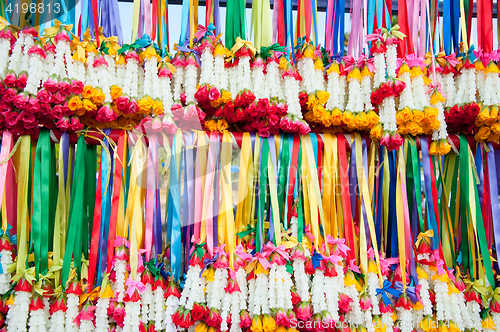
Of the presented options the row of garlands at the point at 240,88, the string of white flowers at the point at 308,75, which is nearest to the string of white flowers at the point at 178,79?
the row of garlands at the point at 240,88

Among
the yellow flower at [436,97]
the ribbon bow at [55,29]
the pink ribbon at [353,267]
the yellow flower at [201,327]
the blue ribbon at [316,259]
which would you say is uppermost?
the ribbon bow at [55,29]

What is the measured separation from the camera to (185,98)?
820mm

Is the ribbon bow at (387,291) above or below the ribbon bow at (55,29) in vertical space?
below

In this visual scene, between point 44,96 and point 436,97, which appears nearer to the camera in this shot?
point 44,96

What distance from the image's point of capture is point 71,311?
2.51 ft

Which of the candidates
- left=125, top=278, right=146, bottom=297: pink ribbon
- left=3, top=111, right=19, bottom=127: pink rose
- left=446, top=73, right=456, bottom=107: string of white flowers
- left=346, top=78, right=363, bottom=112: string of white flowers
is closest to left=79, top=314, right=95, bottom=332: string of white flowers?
left=125, top=278, right=146, bottom=297: pink ribbon

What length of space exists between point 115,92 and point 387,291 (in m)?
0.86

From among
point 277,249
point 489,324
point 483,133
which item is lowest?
point 489,324

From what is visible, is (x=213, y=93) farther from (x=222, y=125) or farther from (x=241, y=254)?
(x=241, y=254)

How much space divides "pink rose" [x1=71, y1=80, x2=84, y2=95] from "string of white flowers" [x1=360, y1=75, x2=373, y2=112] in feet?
2.36

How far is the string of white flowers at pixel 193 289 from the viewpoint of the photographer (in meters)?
0.76

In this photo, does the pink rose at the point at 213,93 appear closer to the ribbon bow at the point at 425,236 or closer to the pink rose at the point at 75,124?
the pink rose at the point at 75,124

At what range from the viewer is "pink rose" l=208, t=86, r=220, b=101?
77cm

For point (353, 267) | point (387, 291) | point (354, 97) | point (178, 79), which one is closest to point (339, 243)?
point (353, 267)
